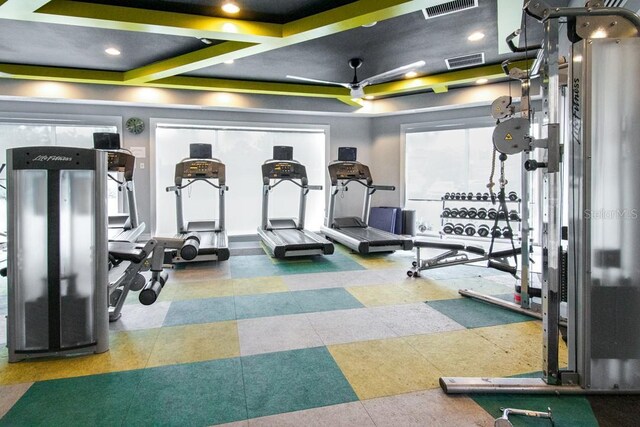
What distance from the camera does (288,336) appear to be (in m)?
2.84

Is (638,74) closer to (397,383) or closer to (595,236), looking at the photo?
(595,236)

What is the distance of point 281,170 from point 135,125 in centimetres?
301

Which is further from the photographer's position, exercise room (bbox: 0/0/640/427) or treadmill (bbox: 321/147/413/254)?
treadmill (bbox: 321/147/413/254)

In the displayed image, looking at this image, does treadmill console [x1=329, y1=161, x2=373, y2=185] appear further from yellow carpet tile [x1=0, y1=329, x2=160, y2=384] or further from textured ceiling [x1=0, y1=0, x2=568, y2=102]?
yellow carpet tile [x1=0, y1=329, x2=160, y2=384]

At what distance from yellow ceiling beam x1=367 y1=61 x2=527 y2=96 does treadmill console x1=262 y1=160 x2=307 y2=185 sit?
216 centimetres

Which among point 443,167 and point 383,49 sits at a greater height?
point 383,49

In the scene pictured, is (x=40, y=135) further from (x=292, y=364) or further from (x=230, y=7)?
(x=292, y=364)

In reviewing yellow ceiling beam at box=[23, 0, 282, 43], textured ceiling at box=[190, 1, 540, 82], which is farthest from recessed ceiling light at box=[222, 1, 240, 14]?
textured ceiling at box=[190, 1, 540, 82]

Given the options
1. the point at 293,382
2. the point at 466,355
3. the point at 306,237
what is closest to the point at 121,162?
the point at 306,237

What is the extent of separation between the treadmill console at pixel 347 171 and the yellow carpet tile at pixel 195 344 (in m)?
4.19

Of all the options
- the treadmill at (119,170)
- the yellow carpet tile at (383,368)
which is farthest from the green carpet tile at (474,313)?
the treadmill at (119,170)

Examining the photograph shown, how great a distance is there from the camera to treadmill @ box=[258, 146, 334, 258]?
5.57 m

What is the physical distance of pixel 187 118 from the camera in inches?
287

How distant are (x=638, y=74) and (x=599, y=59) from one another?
218mm
